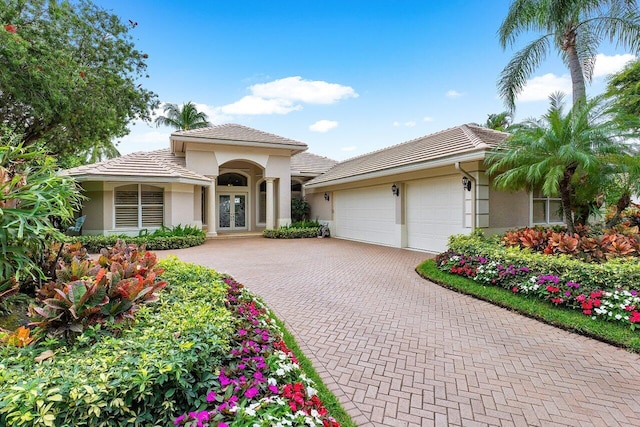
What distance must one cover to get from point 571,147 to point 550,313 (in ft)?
12.8

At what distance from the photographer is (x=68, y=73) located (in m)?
10.6

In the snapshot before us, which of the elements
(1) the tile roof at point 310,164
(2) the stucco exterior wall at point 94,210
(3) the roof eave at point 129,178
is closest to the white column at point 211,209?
(3) the roof eave at point 129,178

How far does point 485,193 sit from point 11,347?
10579mm

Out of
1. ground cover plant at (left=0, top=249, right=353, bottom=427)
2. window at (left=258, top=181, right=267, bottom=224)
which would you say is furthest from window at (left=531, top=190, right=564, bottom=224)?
window at (left=258, top=181, right=267, bottom=224)

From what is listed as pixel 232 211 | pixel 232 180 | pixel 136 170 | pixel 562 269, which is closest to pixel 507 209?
pixel 562 269

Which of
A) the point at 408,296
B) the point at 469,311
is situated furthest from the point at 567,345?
the point at 408,296

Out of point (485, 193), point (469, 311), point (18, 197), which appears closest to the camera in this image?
point (18, 197)

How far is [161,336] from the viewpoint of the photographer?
2703mm

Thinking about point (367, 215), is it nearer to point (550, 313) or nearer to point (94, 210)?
point (550, 313)

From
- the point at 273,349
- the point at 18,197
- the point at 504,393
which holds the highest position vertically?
the point at 18,197

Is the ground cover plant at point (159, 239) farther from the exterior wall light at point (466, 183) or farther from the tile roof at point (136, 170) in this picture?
the exterior wall light at point (466, 183)

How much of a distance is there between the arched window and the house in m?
0.06

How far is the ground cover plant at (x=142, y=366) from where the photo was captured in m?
2.01

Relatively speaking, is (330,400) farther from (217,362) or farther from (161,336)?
(161,336)
